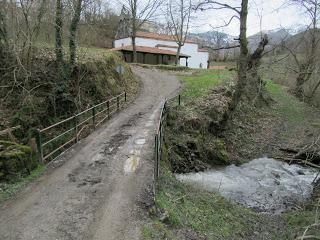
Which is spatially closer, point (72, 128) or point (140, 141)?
point (72, 128)

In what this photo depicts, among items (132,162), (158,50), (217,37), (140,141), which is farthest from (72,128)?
(158,50)

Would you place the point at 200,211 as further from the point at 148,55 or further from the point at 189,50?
the point at 189,50

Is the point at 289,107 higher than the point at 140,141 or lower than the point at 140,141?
lower

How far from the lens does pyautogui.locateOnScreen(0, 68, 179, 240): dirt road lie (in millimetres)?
7156

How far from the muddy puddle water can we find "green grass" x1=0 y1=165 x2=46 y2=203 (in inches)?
204

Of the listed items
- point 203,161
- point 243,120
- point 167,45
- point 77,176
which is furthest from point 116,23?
point 77,176

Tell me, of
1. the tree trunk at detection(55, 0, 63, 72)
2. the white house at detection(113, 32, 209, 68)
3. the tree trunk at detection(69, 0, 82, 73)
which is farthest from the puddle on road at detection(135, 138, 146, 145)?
the white house at detection(113, 32, 209, 68)

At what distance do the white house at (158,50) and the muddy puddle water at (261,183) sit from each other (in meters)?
38.1

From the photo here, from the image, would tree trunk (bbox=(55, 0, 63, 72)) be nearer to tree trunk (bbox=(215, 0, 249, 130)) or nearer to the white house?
tree trunk (bbox=(215, 0, 249, 130))

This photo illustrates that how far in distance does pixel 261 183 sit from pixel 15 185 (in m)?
8.93

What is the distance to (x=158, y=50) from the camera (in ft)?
181

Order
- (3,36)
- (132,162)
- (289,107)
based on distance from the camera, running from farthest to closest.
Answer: (289,107)
(3,36)
(132,162)

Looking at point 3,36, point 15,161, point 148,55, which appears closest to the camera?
point 15,161

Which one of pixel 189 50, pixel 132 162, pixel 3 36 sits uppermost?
pixel 189 50
